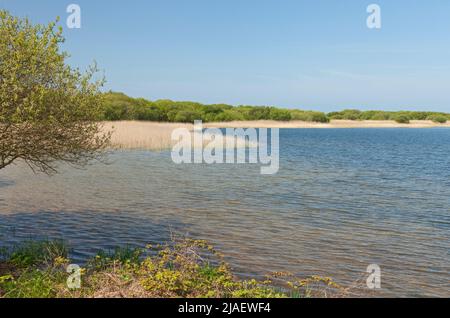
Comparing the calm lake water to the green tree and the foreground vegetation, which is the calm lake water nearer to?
the foreground vegetation

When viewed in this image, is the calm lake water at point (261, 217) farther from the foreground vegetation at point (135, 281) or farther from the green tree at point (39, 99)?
the green tree at point (39, 99)

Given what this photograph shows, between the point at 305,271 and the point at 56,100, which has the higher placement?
the point at 56,100

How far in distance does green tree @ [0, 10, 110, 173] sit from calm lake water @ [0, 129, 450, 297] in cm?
514

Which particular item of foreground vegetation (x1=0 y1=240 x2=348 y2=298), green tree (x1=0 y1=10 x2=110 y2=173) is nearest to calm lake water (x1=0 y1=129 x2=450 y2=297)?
foreground vegetation (x1=0 y1=240 x2=348 y2=298)

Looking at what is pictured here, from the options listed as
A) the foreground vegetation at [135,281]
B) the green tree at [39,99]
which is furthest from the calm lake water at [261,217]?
the green tree at [39,99]

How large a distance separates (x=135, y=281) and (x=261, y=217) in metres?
15.8

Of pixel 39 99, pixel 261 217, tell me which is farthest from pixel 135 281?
pixel 261 217

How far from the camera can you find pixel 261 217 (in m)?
27.8

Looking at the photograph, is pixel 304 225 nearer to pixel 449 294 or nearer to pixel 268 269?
pixel 268 269

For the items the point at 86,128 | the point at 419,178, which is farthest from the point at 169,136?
the point at 86,128

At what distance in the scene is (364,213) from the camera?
2983cm

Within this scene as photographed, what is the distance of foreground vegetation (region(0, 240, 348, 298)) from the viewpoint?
12.5m
